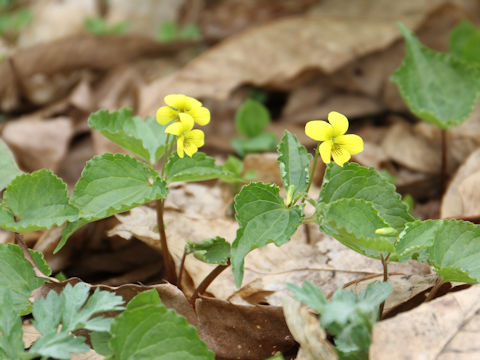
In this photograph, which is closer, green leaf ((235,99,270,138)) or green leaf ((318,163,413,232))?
green leaf ((318,163,413,232))

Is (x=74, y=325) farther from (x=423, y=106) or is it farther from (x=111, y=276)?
(x=423, y=106)

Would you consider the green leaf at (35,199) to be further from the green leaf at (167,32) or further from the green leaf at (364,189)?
the green leaf at (167,32)

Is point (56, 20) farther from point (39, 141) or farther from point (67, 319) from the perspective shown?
point (67, 319)

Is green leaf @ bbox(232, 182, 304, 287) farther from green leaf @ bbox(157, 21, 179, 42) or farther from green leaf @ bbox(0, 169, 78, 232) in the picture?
green leaf @ bbox(157, 21, 179, 42)

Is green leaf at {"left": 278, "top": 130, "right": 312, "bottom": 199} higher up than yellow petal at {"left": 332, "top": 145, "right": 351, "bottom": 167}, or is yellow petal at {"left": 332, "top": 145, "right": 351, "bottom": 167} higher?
yellow petal at {"left": 332, "top": 145, "right": 351, "bottom": 167}

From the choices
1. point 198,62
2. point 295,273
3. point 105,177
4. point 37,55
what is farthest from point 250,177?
point 37,55

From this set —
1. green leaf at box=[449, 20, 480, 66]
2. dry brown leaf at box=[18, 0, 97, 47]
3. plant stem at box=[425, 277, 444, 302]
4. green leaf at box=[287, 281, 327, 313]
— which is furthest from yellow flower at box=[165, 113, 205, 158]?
dry brown leaf at box=[18, 0, 97, 47]
